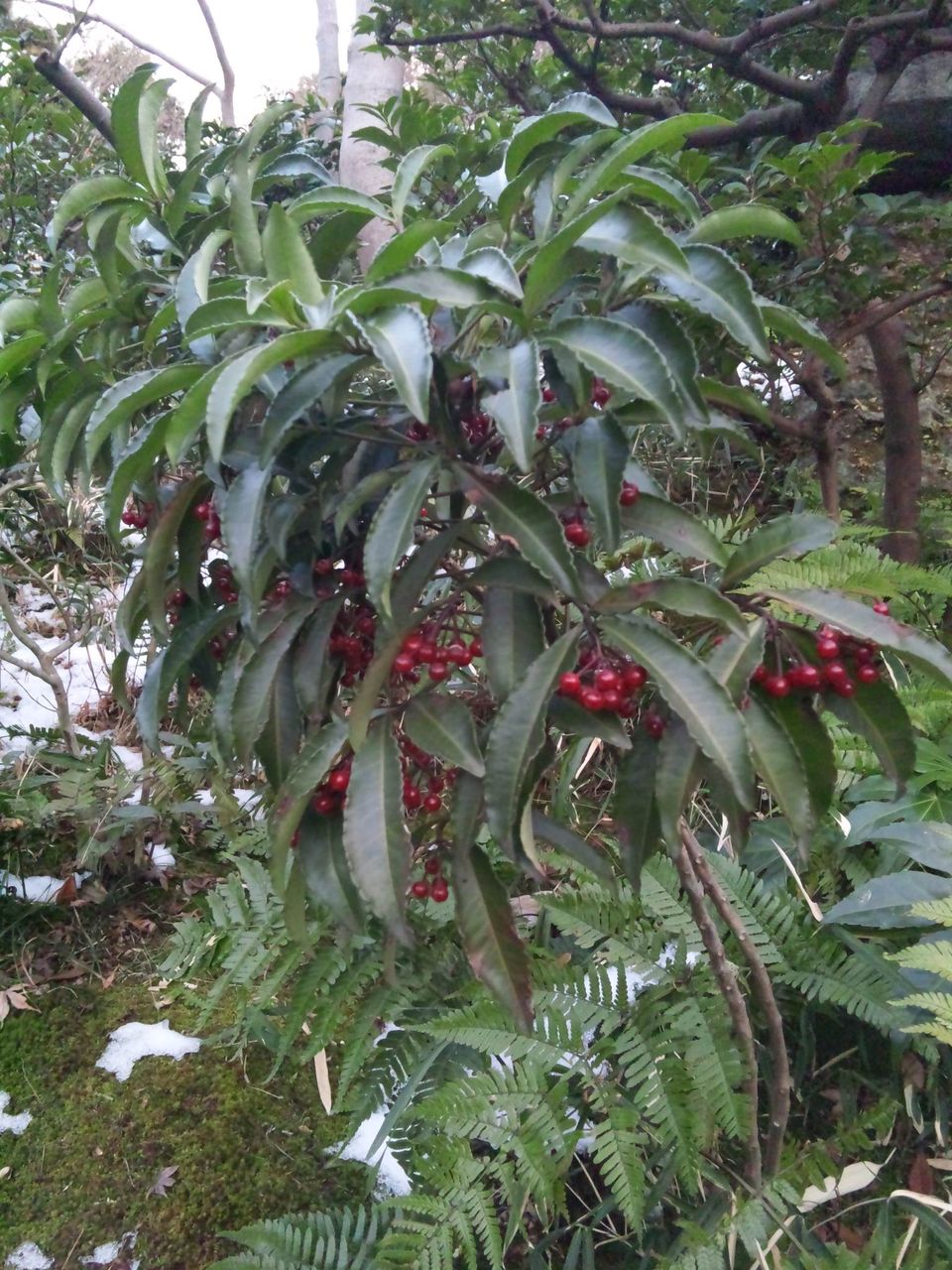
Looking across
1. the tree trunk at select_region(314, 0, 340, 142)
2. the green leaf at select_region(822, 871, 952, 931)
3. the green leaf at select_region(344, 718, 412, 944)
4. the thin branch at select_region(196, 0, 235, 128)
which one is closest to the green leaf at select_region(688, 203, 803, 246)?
the green leaf at select_region(344, 718, 412, 944)

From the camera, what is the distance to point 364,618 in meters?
0.79

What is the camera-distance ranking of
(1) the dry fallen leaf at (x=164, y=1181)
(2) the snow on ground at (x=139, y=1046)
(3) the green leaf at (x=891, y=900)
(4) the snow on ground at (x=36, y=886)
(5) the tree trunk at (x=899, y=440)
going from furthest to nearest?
(5) the tree trunk at (x=899, y=440) < (4) the snow on ground at (x=36, y=886) < (2) the snow on ground at (x=139, y=1046) < (1) the dry fallen leaf at (x=164, y=1181) < (3) the green leaf at (x=891, y=900)

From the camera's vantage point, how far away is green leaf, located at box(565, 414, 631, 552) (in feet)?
2.11

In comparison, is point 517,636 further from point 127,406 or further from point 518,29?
point 518,29

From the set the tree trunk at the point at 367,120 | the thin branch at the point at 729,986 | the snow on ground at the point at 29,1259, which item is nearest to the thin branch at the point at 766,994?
the thin branch at the point at 729,986

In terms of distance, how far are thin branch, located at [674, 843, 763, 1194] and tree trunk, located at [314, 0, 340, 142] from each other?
3.82 meters

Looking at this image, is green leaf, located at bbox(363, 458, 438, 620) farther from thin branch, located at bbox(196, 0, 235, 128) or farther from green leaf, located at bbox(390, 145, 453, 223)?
thin branch, located at bbox(196, 0, 235, 128)

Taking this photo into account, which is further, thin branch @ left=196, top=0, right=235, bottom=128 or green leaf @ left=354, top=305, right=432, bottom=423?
thin branch @ left=196, top=0, right=235, bottom=128

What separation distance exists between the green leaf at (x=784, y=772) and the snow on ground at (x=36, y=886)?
1.77m

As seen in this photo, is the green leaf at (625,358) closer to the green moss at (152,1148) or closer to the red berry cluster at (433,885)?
the red berry cluster at (433,885)

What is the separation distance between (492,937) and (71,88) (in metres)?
1.99

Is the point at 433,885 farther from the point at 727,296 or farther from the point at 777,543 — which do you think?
the point at 727,296

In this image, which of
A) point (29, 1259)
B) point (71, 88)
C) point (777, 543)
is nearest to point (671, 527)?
point (777, 543)

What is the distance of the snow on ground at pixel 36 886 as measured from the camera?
6.36ft
